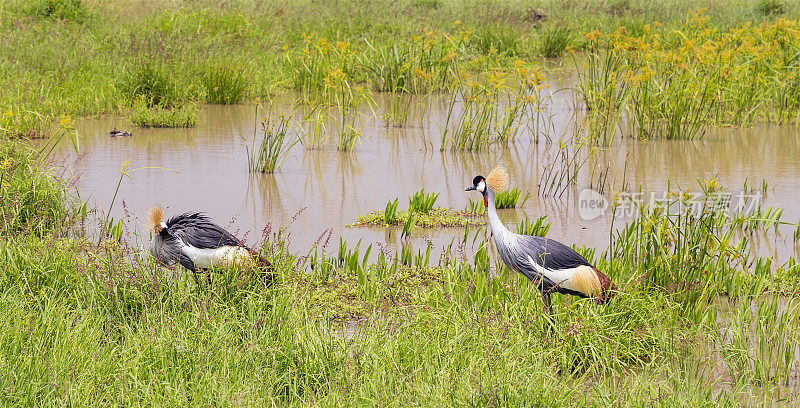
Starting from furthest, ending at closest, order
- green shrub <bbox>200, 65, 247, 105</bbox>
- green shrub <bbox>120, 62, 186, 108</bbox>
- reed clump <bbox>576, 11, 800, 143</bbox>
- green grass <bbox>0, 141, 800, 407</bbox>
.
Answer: green shrub <bbox>200, 65, 247, 105</bbox>
green shrub <bbox>120, 62, 186, 108</bbox>
reed clump <bbox>576, 11, 800, 143</bbox>
green grass <bbox>0, 141, 800, 407</bbox>

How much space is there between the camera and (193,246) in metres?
4.43

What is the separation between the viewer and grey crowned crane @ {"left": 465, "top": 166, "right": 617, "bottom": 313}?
427cm

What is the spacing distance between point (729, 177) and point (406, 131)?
12.3 feet

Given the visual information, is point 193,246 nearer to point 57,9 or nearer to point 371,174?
point 371,174

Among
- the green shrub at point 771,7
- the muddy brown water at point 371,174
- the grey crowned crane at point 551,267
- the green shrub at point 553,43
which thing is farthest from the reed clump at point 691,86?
the green shrub at point 771,7

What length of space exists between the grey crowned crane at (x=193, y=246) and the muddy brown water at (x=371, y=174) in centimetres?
99

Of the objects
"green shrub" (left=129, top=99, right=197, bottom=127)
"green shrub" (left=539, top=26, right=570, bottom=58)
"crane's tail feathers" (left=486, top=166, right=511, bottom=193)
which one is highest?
"green shrub" (left=539, top=26, right=570, bottom=58)

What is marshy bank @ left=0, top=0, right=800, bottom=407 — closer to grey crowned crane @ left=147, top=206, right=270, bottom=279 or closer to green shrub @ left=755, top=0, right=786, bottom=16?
grey crowned crane @ left=147, top=206, right=270, bottom=279

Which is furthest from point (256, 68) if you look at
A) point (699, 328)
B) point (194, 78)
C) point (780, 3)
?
point (780, 3)

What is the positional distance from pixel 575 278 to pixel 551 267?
0.13m

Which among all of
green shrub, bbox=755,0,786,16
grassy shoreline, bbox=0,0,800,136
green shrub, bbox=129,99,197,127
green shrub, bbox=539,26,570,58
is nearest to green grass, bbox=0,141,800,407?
grassy shoreline, bbox=0,0,800,136

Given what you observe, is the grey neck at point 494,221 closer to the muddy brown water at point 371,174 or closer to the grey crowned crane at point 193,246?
the muddy brown water at point 371,174

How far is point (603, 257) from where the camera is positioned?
502 cm

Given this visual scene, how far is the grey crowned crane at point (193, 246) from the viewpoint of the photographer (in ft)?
14.4
